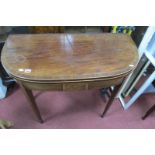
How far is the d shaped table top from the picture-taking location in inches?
28.9

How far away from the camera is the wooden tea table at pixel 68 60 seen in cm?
73

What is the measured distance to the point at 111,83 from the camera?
83 centimetres

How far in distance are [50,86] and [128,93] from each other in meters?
0.89

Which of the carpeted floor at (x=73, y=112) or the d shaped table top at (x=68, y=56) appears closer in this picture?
the d shaped table top at (x=68, y=56)

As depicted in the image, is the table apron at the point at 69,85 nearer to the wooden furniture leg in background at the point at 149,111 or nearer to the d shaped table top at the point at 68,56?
the d shaped table top at the point at 68,56

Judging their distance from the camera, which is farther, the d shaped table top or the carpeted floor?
the carpeted floor

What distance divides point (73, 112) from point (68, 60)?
0.71 metres

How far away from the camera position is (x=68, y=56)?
817 mm

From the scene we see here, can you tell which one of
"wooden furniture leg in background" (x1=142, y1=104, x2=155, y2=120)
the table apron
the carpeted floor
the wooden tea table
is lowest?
the carpeted floor

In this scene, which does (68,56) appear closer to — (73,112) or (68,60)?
(68,60)

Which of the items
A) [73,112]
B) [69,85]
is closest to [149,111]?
[73,112]

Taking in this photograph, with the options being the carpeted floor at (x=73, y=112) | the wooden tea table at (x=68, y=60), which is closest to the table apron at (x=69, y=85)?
the wooden tea table at (x=68, y=60)

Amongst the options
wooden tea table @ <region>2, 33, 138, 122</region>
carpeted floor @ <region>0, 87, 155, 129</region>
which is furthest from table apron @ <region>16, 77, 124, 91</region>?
carpeted floor @ <region>0, 87, 155, 129</region>

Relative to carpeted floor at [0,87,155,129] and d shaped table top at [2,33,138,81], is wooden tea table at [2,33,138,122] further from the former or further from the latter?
carpeted floor at [0,87,155,129]
